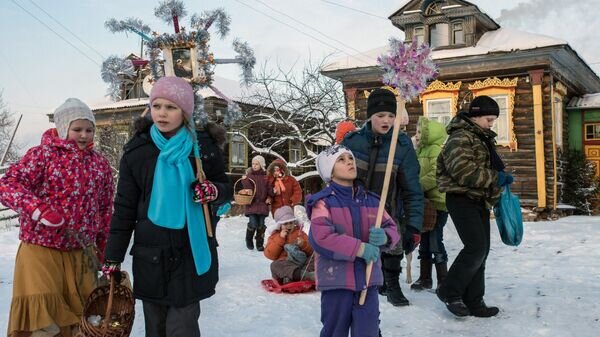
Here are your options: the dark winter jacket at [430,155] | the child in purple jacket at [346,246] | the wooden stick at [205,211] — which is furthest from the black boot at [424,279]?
the wooden stick at [205,211]

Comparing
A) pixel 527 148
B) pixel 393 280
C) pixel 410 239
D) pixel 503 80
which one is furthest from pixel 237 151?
pixel 410 239

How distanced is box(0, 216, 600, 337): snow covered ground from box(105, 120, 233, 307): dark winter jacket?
1.52 m

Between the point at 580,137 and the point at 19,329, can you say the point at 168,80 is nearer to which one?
the point at 19,329

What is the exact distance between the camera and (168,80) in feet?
9.98

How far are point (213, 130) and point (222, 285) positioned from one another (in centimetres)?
339

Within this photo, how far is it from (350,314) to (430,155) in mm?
2976

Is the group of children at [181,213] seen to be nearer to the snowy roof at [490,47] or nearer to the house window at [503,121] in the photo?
the snowy roof at [490,47]

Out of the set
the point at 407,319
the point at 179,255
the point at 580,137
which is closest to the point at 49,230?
the point at 179,255

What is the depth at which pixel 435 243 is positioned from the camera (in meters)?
5.57

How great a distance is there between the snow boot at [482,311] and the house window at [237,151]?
18199 mm

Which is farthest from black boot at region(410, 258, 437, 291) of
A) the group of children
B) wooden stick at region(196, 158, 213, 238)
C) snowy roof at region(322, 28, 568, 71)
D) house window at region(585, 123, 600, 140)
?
house window at region(585, 123, 600, 140)

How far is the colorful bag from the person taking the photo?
4590 mm

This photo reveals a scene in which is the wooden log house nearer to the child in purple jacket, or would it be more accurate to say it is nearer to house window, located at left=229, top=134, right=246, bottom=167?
house window, located at left=229, top=134, right=246, bottom=167

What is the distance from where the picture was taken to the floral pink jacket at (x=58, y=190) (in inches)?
131
